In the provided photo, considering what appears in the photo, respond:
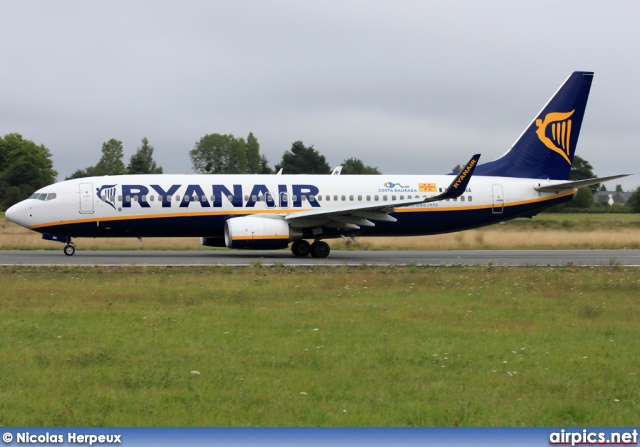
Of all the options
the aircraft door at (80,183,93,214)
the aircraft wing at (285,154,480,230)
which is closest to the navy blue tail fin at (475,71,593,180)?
the aircraft wing at (285,154,480,230)

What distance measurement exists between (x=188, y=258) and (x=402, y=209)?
814 centimetres

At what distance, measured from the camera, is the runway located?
2544 cm

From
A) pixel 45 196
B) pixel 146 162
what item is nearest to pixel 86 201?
pixel 45 196

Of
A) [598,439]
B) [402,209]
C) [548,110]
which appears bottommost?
[598,439]

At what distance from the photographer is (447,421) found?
7.25m

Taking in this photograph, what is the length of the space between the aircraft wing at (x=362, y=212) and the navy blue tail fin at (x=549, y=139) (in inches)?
213

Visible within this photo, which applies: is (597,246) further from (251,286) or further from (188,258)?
(251,286)

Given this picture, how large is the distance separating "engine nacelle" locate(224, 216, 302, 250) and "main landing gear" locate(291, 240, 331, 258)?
1784 millimetres

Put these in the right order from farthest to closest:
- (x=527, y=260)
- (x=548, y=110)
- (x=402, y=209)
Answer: (x=548, y=110) < (x=402, y=209) < (x=527, y=260)

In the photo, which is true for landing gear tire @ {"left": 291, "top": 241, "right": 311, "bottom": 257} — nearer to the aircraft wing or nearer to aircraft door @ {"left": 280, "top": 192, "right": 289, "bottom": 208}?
the aircraft wing

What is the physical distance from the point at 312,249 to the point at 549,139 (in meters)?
11.1

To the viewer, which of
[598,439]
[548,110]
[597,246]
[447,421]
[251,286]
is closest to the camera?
[598,439]

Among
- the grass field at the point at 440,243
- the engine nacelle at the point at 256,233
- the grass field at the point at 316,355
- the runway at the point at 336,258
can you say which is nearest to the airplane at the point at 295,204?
the engine nacelle at the point at 256,233

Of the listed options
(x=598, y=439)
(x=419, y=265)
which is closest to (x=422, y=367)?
(x=598, y=439)
